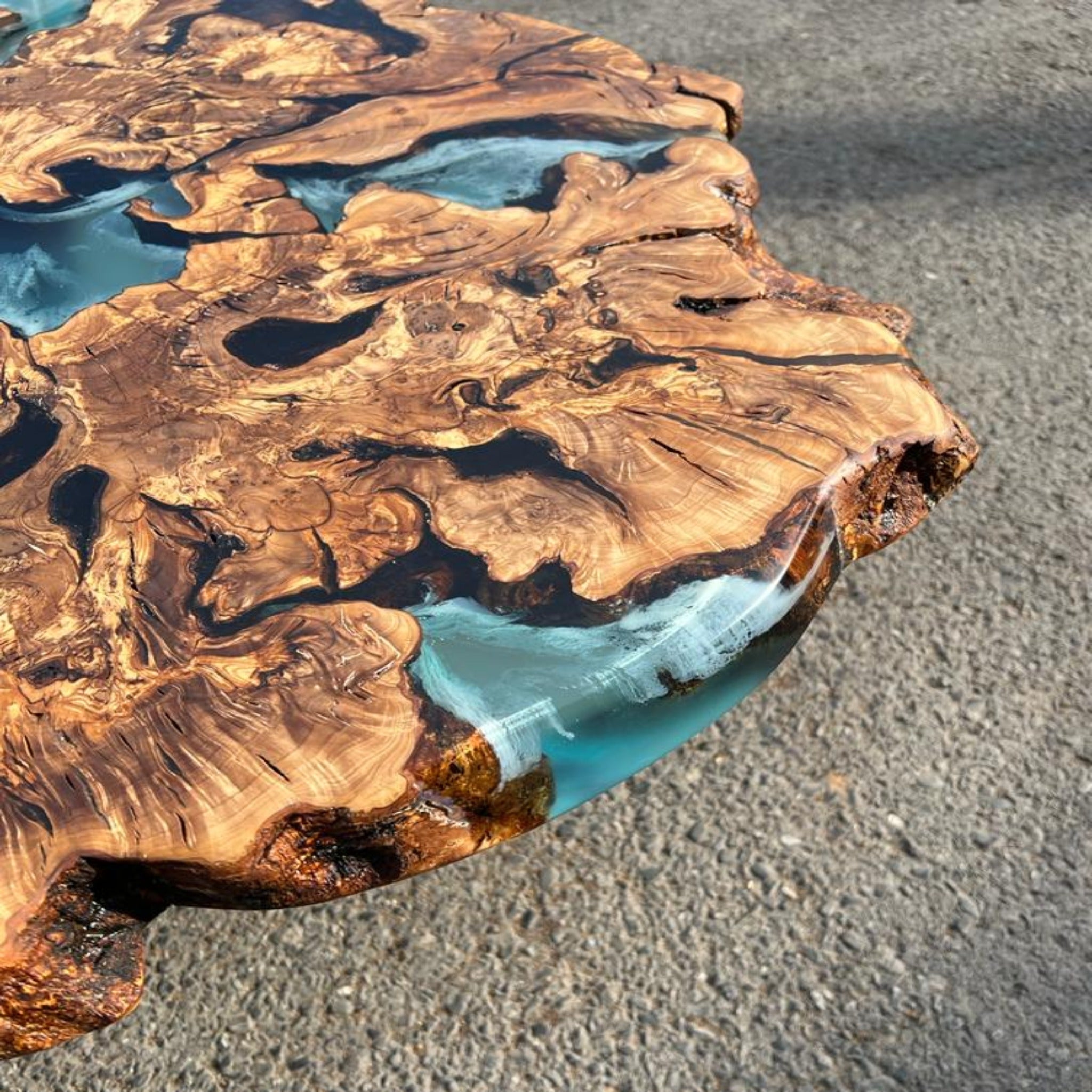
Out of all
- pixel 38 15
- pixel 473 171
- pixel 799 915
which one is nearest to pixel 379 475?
pixel 473 171

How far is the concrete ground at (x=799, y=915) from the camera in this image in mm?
A: 1144

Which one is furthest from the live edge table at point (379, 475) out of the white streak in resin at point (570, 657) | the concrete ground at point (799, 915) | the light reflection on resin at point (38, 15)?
the concrete ground at point (799, 915)

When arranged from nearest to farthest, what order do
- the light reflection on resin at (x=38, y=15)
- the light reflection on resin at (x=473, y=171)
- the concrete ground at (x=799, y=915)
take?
the concrete ground at (x=799, y=915)
the light reflection on resin at (x=473, y=171)
the light reflection on resin at (x=38, y=15)

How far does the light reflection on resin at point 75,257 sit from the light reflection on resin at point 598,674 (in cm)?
51

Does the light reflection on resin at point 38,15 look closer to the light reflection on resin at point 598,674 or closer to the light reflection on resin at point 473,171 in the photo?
the light reflection on resin at point 473,171

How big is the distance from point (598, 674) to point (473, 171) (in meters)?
0.65

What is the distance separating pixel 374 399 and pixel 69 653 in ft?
1.01

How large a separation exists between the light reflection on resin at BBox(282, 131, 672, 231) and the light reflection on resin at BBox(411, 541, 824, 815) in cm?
54

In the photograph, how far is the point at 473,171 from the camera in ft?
4.30

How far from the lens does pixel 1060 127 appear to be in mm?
2297

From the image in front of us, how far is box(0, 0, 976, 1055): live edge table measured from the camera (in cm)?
80

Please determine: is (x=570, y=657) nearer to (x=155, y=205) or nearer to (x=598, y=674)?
(x=598, y=674)

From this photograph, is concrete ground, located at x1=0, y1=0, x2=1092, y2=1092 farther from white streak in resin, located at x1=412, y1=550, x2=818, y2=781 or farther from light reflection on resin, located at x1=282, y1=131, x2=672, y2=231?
light reflection on resin, located at x1=282, y1=131, x2=672, y2=231

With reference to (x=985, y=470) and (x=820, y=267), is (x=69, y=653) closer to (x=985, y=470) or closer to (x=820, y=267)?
(x=985, y=470)
